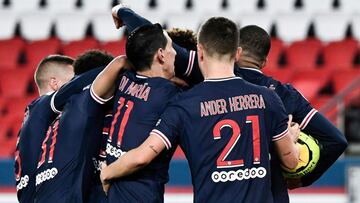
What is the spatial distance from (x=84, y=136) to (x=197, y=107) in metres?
0.78

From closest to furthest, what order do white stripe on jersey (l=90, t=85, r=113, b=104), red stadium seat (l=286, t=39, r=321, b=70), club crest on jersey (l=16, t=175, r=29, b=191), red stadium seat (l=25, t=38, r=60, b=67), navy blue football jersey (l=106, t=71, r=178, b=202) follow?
navy blue football jersey (l=106, t=71, r=178, b=202), white stripe on jersey (l=90, t=85, r=113, b=104), club crest on jersey (l=16, t=175, r=29, b=191), red stadium seat (l=286, t=39, r=321, b=70), red stadium seat (l=25, t=38, r=60, b=67)

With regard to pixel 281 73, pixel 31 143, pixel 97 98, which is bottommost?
pixel 281 73

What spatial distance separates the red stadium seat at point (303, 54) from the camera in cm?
1222

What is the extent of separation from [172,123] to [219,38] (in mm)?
460

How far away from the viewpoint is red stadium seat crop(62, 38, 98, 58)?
12.4m

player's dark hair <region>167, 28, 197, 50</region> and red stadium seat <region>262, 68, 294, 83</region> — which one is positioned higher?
player's dark hair <region>167, 28, 197, 50</region>

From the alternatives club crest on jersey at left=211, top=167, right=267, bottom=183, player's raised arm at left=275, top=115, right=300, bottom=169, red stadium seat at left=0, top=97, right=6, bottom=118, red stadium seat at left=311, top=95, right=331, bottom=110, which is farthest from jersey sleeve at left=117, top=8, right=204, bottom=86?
red stadium seat at left=0, top=97, right=6, bottom=118

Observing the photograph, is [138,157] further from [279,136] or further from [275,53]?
[275,53]


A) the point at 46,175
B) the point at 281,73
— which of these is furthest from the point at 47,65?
the point at 281,73

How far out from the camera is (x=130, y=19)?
17.8 feet

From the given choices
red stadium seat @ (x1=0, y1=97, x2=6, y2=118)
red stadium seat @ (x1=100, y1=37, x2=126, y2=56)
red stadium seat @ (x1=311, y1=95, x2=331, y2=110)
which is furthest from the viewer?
red stadium seat @ (x1=100, y1=37, x2=126, y2=56)

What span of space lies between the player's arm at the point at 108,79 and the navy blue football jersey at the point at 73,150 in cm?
6

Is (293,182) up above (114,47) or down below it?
below

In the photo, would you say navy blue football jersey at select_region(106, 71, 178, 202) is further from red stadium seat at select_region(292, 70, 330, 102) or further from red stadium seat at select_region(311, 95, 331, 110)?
red stadium seat at select_region(292, 70, 330, 102)
